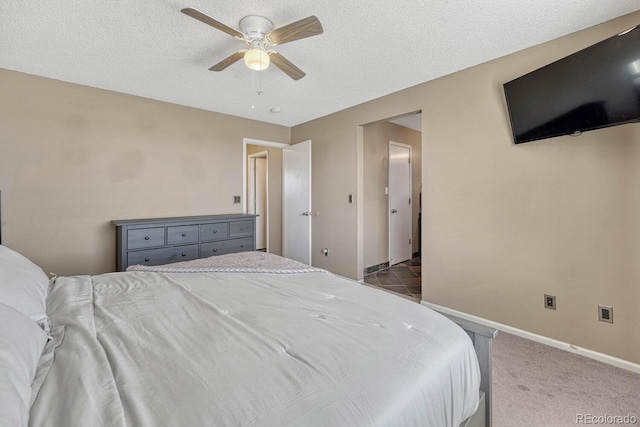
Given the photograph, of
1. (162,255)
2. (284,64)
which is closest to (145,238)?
(162,255)

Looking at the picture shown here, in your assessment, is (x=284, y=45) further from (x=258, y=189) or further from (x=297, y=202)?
(x=258, y=189)

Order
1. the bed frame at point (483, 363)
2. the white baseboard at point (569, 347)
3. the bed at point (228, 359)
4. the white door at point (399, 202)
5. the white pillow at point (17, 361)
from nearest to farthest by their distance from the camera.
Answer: the white pillow at point (17, 361) → the bed at point (228, 359) → the bed frame at point (483, 363) → the white baseboard at point (569, 347) → the white door at point (399, 202)

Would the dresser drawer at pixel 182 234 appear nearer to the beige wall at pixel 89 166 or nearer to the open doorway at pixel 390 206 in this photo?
the beige wall at pixel 89 166

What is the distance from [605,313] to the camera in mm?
2031

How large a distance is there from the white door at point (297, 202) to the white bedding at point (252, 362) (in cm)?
293

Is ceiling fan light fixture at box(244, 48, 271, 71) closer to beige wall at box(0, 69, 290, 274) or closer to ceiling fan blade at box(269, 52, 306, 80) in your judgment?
ceiling fan blade at box(269, 52, 306, 80)

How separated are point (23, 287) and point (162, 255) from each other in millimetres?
2067

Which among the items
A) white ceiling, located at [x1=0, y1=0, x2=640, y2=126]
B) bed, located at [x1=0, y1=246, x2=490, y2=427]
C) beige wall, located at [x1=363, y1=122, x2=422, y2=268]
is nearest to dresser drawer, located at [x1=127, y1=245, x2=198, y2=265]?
bed, located at [x1=0, y1=246, x2=490, y2=427]

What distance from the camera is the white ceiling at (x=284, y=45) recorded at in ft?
5.88

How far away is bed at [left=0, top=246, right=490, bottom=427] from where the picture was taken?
68 cm

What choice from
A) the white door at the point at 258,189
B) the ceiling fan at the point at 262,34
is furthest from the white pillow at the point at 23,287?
the white door at the point at 258,189

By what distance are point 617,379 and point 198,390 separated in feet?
8.43

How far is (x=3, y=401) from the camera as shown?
564 mm

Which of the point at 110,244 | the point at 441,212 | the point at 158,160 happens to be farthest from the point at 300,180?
the point at 110,244
